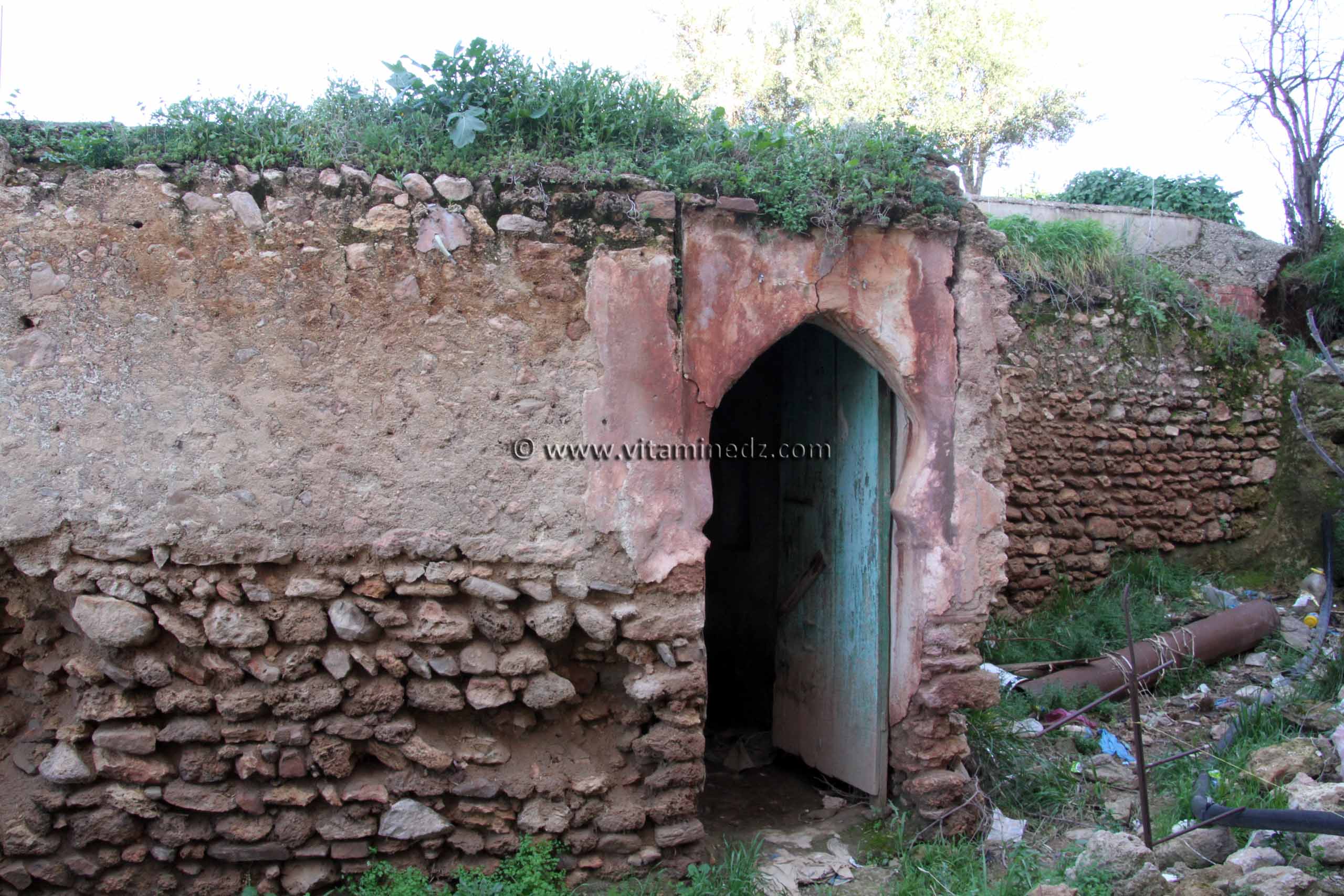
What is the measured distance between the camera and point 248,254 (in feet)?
10.4

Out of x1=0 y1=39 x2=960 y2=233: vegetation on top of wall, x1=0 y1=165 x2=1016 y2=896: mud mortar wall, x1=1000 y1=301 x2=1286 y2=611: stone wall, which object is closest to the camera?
x1=0 y1=165 x2=1016 y2=896: mud mortar wall

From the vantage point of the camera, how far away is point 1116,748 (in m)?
4.75

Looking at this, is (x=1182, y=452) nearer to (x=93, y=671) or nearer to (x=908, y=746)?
(x=908, y=746)

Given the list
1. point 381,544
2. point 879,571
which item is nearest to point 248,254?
point 381,544

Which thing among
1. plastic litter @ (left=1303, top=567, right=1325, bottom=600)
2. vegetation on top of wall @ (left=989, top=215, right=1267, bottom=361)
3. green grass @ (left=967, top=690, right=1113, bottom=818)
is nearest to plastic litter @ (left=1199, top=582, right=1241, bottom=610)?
plastic litter @ (left=1303, top=567, right=1325, bottom=600)

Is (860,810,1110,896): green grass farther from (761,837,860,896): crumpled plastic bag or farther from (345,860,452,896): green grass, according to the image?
(345,860,452,896): green grass

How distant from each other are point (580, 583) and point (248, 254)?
1.69 meters

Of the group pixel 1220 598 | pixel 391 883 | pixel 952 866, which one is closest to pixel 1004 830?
pixel 952 866

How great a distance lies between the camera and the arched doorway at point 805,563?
3.95 meters

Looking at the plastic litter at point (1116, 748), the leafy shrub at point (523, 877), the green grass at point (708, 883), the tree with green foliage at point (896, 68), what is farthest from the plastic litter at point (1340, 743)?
the tree with green foliage at point (896, 68)

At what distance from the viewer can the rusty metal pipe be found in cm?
532

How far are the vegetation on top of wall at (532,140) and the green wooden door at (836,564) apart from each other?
882 millimetres

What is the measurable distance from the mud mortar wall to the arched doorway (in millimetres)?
817

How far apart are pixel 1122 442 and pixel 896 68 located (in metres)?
14.5
